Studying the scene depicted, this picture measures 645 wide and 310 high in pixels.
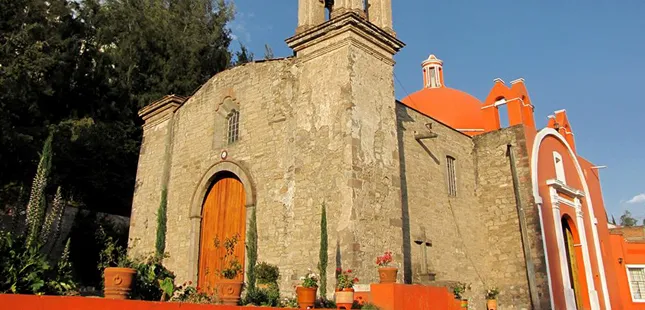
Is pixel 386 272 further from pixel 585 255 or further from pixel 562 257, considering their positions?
pixel 585 255

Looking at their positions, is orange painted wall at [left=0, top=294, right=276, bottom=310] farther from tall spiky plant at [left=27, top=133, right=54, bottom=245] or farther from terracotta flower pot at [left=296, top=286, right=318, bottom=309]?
tall spiky plant at [left=27, top=133, right=54, bottom=245]

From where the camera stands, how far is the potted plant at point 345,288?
339 inches

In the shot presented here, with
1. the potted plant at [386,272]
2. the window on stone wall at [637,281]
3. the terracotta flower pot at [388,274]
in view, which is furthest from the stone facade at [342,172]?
the window on stone wall at [637,281]

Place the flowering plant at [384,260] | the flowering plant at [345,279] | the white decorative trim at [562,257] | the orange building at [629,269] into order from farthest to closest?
the orange building at [629,269]
the white decorative trim at [562,257]
the flowering plant at [384,260]
the flowering plant at [345,279]

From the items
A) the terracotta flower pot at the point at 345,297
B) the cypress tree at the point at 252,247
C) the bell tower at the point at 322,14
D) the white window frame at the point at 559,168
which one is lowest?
the terracotta flower pot at the point at 345,297

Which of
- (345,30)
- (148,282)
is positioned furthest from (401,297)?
(345,30)

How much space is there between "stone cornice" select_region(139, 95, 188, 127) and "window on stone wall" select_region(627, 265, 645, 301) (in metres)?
18.6

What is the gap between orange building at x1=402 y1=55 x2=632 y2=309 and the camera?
619 inches

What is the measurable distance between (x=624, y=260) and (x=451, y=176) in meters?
10.9

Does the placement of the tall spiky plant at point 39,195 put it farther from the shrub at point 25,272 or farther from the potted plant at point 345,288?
the potted plant at point 345,288

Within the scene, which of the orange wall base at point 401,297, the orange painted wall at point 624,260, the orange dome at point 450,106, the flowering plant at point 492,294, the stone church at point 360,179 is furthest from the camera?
the orange dome at point 450,106

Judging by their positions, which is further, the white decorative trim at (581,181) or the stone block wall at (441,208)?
the white decorative trim at (581,181)

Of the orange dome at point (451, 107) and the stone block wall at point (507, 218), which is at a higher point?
the orange dome at point (451, 107)

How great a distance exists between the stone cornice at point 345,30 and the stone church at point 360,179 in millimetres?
30
